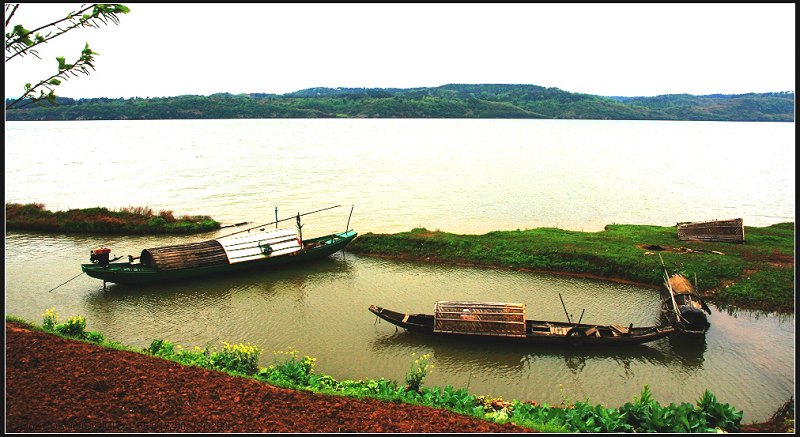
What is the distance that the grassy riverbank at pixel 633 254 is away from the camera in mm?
25609

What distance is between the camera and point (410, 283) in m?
28.2

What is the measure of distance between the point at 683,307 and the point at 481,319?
8.85 meters

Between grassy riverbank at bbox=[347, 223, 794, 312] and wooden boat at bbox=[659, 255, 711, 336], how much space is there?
3.46 metres

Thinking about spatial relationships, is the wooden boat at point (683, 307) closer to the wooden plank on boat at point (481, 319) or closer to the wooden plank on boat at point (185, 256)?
the wooden plank on boat at point (481, 319)

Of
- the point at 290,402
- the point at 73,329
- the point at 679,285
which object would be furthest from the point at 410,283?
the point at 73,329

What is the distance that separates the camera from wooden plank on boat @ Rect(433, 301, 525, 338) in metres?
19.8

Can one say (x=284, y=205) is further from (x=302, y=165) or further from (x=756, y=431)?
(x=756, y=431)

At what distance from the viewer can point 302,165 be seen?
8225cm

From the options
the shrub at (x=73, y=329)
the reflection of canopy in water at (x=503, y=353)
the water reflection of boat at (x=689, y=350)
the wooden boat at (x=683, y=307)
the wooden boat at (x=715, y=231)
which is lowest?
the water reflection of boat at (x=689, y=350)

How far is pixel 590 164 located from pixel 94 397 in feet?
289

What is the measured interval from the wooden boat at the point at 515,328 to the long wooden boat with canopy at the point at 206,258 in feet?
37.5

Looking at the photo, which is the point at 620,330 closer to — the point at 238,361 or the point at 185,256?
the point at 238,361

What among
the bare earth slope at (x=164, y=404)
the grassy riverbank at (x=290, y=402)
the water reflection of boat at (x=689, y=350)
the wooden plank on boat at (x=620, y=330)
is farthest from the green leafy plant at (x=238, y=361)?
the water reflection of boat at (x=689, y=350)

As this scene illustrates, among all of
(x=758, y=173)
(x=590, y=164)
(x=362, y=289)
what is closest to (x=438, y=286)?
(x=362, y=289)
